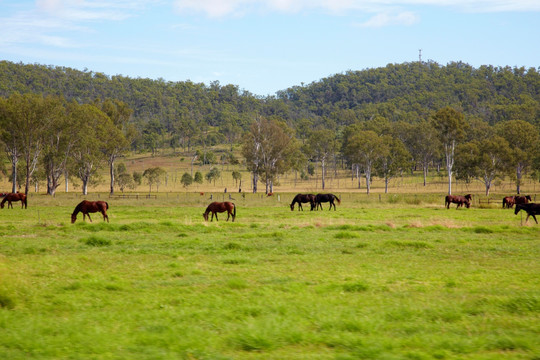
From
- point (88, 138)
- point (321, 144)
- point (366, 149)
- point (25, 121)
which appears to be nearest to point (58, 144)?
point (88, 138)

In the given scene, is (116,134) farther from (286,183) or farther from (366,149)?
(286,183)

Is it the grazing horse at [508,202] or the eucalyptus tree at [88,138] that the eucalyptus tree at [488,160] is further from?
the eucalyptus tree at [88,138]

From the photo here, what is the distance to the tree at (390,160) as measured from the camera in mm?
94375

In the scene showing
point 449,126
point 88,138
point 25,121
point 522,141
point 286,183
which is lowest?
point 286,183

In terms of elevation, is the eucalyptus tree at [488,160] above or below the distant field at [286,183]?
above

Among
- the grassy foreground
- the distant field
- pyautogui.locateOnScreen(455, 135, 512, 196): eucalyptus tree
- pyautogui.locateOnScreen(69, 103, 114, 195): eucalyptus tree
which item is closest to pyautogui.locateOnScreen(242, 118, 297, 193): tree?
the distant field

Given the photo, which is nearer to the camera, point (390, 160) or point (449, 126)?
point (449, 126)

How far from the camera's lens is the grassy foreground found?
23.2ft

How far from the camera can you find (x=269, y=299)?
386 inches

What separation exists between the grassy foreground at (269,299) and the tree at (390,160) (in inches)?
2996

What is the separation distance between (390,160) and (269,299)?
9236 centimetres

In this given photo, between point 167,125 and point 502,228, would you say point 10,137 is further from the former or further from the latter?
point 167,125

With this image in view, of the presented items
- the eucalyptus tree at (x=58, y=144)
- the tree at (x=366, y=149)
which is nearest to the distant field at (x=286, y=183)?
the tree at (x=366, y=149)

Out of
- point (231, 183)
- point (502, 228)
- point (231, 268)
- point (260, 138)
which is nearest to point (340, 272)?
point (231, 268)
